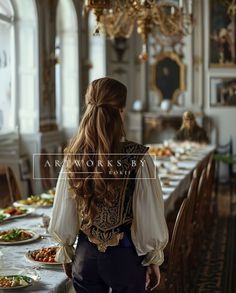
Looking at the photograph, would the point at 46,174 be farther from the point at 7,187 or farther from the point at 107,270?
the point at 107,270

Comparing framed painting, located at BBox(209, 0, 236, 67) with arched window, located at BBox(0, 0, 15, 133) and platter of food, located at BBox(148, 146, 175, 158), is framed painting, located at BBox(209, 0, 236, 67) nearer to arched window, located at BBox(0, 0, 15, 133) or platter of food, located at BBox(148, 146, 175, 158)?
→ platter of food, located at BBox(148, 146, 175, 158)

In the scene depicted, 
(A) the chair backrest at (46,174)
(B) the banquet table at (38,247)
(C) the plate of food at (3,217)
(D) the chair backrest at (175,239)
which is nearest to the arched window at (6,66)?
(A) the chair backrest at (46,174)

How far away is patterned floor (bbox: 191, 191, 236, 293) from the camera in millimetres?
6020

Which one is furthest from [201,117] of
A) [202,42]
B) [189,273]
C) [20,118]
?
[189,273]

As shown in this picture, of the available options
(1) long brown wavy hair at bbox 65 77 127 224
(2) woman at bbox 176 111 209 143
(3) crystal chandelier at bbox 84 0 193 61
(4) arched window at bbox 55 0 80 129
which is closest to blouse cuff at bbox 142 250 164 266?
(1) long brown wavy hair at bbox 65 77 127 224

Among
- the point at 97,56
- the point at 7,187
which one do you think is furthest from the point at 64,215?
the point at 97,56

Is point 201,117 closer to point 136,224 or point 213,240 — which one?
point 213,240

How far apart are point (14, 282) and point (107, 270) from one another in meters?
0.50

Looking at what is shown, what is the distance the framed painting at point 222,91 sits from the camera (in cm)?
1398

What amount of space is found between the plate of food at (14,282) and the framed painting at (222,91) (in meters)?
11.4

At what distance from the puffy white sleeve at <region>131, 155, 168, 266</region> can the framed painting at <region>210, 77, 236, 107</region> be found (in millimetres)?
11379

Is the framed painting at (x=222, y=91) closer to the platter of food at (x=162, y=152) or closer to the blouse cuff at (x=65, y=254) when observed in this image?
the platter of food at (x=162, y=152)

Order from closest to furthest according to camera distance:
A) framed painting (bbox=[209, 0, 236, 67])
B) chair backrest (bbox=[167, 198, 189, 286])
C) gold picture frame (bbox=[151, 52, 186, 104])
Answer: chair backrest (bbox=[167, 198, 189, 286]) → framed painting (bbox=[209, 0, 236, 67]) → gold picture frame (bbox=[151, 52, 186, 104])

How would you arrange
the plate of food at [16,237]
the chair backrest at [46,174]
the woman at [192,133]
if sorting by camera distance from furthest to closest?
the woman at [192,133] → the chair backrest at [46,174] → the plate of food at [16,237]
